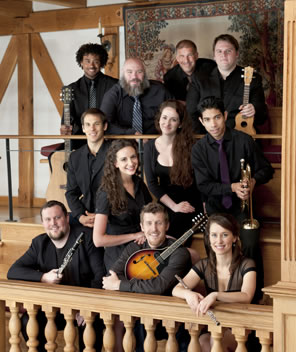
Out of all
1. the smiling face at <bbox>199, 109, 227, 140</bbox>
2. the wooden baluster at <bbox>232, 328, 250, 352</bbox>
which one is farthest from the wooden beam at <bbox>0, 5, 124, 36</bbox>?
the wooden baluster at <bbox>232, 328, 250, 352</bbox>

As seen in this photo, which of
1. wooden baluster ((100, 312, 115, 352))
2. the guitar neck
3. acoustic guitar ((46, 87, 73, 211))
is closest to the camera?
wooden baluster ((100, 312, 115, 352))

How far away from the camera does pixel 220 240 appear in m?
3.84

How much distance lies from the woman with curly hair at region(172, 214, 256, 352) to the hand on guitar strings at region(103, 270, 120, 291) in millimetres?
398

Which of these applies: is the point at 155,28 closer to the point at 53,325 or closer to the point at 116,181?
the point at 116,181

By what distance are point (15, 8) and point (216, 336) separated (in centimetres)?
564

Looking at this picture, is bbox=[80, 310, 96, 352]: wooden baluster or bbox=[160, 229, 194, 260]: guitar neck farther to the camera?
bbox=[160, 229, 194, 260]: guitar neck

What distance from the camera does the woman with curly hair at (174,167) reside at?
4.91 meters

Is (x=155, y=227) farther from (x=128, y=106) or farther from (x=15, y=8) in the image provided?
(x=15, y=8)

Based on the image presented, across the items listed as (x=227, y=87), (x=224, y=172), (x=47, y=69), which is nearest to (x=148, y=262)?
(x=224, y=172)

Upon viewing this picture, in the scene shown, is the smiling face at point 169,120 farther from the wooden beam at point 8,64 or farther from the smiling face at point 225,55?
the wooden beam at point 8,64

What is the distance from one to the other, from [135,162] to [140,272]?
0.75 metres

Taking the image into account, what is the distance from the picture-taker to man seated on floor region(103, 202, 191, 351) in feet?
13.2

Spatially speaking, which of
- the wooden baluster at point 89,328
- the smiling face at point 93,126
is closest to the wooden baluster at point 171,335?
the wooden baluster at point 89,328

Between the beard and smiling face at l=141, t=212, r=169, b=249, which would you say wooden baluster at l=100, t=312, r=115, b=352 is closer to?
smiling face at l=141, t=212, r=169, b=249
